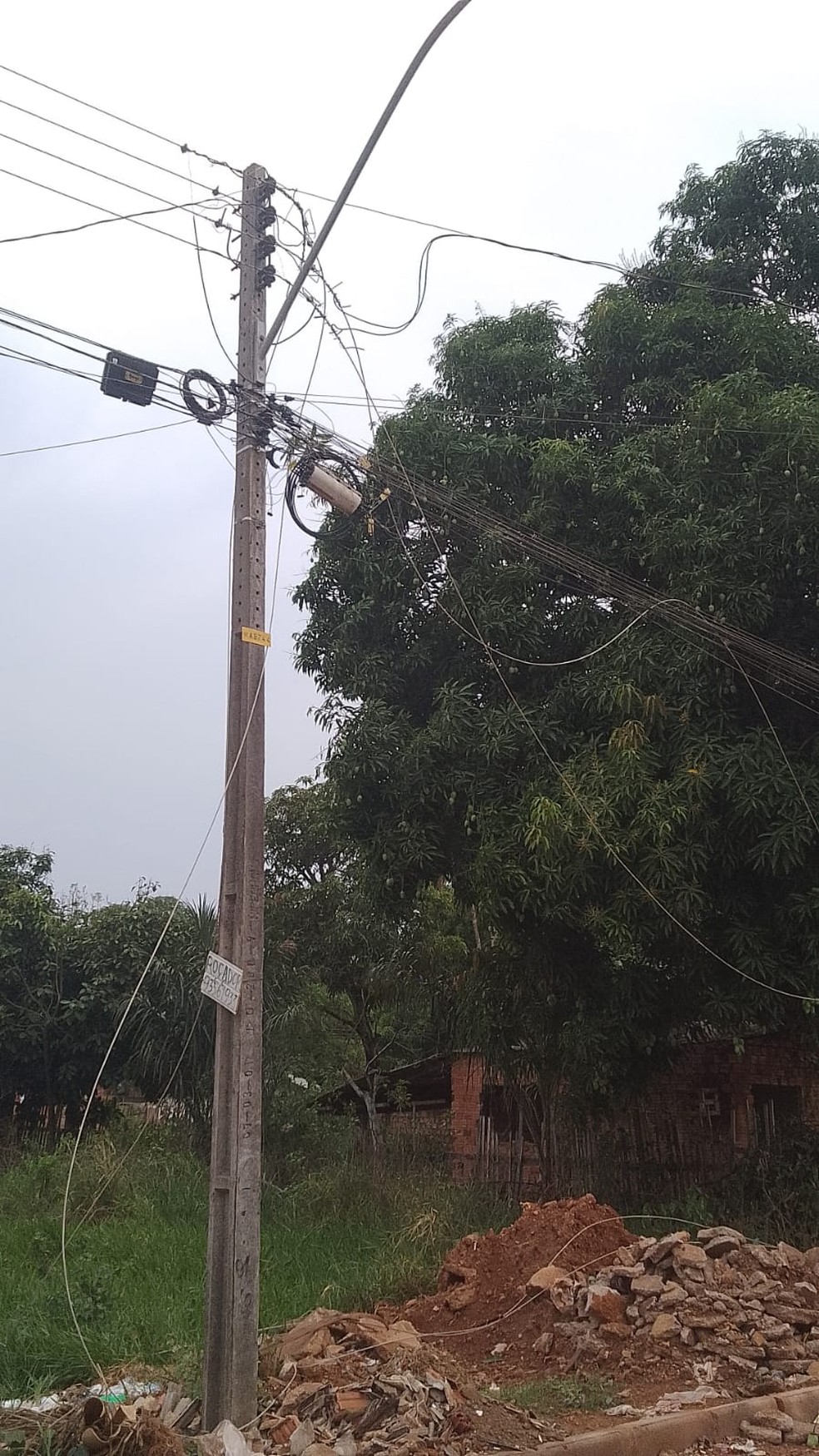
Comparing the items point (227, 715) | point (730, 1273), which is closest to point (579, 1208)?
point (730, 1273)

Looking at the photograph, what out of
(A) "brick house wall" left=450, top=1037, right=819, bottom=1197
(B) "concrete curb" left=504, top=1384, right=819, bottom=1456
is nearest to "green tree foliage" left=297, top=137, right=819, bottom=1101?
(A) "brick house wall" left=450, top=1037, right=819, bottom=1197

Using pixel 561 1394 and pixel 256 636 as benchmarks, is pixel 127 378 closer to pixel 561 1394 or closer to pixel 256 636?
pixel 256 636

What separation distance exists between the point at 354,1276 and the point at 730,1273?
2988mm

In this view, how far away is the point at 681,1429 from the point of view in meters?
6.65

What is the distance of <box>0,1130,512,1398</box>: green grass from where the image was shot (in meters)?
7.22

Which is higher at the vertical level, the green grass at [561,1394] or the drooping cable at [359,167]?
the drooping cable at [359,167]

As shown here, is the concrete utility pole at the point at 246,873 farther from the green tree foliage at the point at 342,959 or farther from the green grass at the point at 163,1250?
the green tree foliage at the point at 342,959

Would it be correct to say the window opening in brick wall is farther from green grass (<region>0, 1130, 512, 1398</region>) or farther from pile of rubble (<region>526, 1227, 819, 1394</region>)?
pile of rubble (<region>526, 1227, 819, 1394</region>)

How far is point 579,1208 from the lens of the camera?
31.8ft

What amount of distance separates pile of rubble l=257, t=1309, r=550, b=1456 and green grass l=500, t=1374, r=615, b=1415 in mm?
338

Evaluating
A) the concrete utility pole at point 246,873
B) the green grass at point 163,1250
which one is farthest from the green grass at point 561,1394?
the green grass at point 163,1250

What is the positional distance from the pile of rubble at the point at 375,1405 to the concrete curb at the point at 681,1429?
0.22 m

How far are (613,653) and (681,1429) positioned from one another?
255 inches

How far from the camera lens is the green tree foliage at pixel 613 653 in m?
9.95
